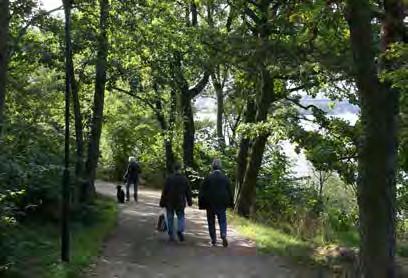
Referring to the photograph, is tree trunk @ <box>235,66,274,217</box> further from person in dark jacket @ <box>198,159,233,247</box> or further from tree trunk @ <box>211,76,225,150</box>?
tree trunk @ <box>211,76,225,150</box>

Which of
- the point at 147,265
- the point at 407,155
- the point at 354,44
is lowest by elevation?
the point at 147,265

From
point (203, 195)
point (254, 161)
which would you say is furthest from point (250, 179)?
point (203, 195)

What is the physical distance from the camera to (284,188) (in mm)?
25453

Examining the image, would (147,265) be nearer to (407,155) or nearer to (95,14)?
(407,155)

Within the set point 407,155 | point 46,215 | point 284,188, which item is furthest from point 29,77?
point 407,155

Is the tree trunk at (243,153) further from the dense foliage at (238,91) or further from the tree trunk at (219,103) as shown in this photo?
the tree trunk at (219,103)

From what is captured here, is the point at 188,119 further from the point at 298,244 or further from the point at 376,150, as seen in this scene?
the point at 376,150

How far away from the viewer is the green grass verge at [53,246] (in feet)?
30.2

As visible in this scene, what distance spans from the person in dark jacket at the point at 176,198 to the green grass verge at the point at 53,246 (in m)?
1.57

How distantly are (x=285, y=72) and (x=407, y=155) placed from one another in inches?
122

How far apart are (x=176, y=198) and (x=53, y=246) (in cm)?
296

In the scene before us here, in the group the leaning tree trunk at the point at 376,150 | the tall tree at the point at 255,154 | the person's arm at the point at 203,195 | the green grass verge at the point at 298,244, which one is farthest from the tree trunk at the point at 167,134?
the leaning tree trunk at the point at 376,150

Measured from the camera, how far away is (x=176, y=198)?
1342 centimetres

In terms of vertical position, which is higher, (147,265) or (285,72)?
(285,72)
